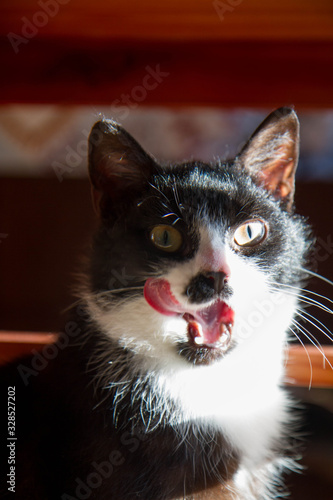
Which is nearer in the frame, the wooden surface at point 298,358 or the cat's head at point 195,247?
the cat's head at point 195,247

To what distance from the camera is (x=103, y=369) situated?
84 cm

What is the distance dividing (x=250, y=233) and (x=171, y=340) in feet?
0.74

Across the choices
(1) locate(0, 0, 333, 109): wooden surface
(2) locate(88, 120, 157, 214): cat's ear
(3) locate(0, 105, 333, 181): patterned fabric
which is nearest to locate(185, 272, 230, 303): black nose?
(2) locate(88, 120, 157, 214): cat's ear

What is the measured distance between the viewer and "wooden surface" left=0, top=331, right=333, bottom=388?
97 cm

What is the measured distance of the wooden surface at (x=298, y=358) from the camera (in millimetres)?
966

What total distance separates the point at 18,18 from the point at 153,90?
306 mm

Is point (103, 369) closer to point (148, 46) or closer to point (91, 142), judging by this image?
point (91, 142)

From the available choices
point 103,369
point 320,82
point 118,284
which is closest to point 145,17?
point 320,82

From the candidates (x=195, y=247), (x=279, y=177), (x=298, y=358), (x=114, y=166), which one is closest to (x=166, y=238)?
(x=195, y=247)

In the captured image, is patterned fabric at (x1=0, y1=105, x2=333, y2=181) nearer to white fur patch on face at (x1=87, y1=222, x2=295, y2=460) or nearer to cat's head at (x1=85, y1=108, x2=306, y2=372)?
cat's head at (x1=85, y1=108, x2=306, y2=372)

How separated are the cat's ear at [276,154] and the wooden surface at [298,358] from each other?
30cm

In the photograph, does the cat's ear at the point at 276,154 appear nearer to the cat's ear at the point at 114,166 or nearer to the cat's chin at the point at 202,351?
the cat's ear at the point at 114,166

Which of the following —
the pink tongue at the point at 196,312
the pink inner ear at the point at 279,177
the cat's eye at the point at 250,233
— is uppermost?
the pink inner ear at the point at 279,177

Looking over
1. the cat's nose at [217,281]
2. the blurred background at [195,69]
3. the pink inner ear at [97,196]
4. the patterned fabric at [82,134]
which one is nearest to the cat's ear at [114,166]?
the pink inner ear at [97,196]
